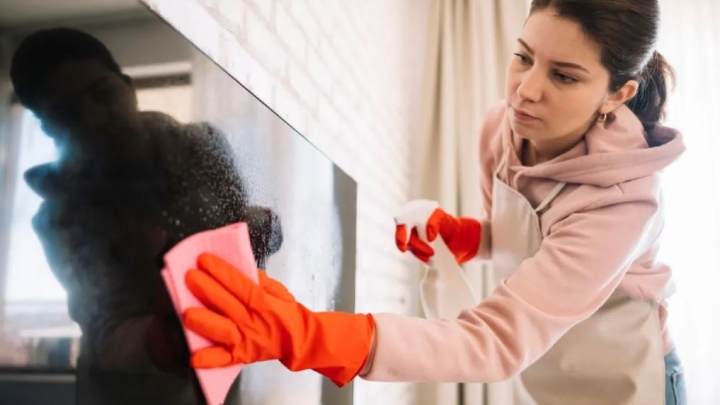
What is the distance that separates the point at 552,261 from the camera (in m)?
0.84

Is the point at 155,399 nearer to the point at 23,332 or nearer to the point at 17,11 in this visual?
the point at 23,332

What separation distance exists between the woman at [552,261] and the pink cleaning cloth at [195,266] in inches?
0.4

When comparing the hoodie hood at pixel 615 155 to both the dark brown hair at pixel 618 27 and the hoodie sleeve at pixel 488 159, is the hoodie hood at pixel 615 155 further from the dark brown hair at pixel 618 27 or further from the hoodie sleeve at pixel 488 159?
the hoodie sleeve at pixel 488 159

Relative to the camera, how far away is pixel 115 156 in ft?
1.66

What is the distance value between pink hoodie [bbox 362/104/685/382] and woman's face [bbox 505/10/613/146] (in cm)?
6

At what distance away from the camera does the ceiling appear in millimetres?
408

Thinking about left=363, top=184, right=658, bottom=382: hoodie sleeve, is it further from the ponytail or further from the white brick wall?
the white brick wall

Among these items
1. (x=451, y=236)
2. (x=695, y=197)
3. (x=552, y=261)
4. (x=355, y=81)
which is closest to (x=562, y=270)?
(x=552, y=261)

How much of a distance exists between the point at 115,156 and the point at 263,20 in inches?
20.1

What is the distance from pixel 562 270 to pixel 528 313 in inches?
3.7

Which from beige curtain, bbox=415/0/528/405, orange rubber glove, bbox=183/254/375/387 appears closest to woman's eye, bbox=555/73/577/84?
orange rubber glove, bbox=183/254/375/387

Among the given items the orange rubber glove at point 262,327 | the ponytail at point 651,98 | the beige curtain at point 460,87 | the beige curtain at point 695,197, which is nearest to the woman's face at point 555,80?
the ponytail at point 651,98

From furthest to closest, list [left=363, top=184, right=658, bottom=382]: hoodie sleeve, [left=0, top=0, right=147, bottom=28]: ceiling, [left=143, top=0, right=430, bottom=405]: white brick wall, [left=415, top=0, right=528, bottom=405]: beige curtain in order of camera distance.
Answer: [left=415, top=0, right=528, bottom=405]: beige curtain
[left=143, top=0, right=430, bottom=405]: white brick wall
[left=363, top=184, right=658, bottom=382]: hoodie sleeve
[left=0, top=0, right=147, bottom=28]: ceiling

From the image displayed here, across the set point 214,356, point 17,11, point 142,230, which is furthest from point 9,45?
point 214,356
